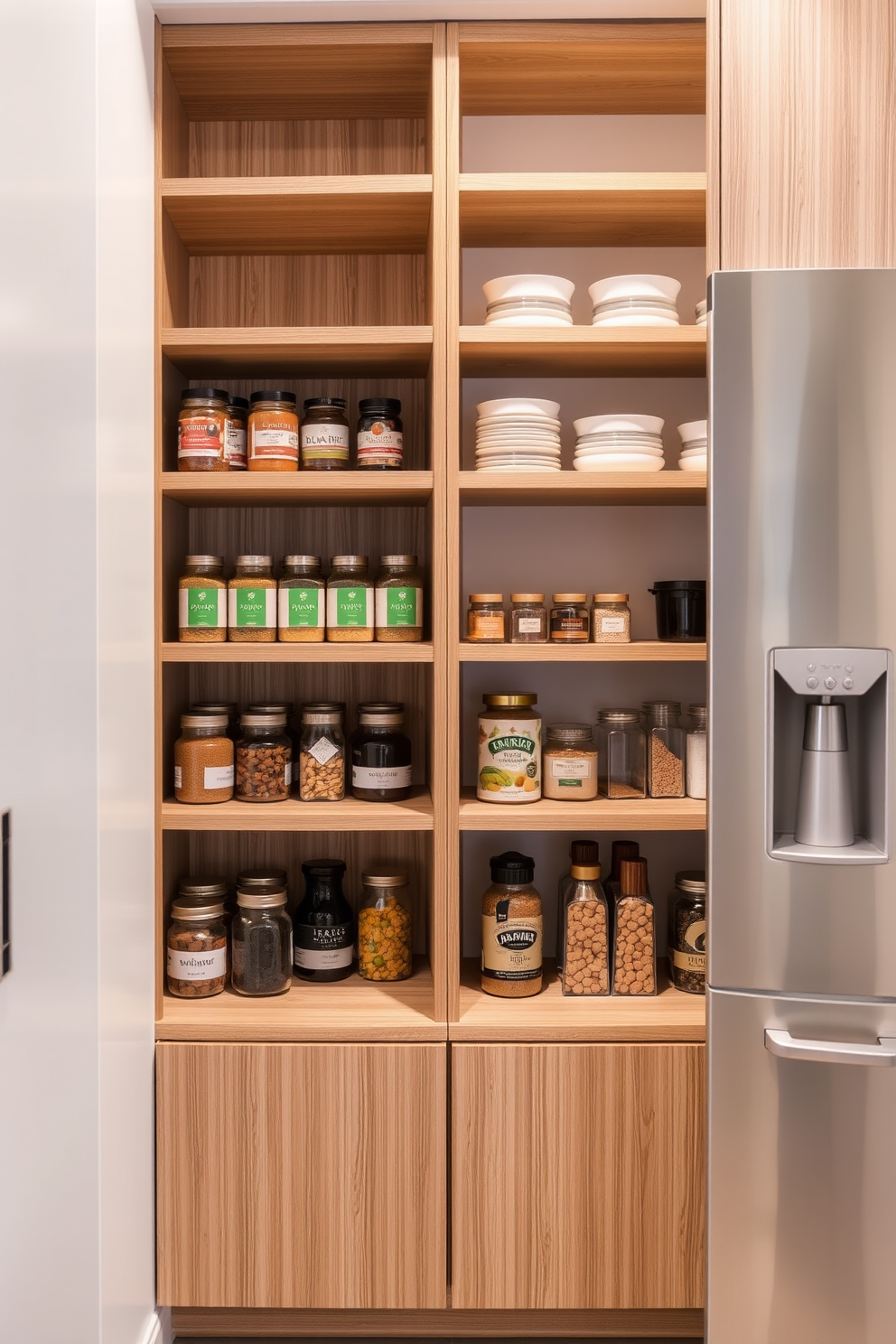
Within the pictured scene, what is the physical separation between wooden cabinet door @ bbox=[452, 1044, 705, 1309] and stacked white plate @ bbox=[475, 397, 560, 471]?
1007 mm

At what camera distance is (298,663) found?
2027 millimetres

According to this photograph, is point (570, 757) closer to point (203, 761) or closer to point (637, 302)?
point (203, 761)

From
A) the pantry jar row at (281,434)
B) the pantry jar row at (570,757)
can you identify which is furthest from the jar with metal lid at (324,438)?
the pantry jar row at (570,757)

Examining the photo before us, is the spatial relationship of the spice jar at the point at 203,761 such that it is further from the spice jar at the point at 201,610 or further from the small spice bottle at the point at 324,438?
the small spice bottle at the point at 324,438

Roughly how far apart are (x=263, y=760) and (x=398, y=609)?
1.23 feet

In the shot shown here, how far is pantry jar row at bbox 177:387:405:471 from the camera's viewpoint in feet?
5.64

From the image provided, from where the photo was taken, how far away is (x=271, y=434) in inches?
67.9

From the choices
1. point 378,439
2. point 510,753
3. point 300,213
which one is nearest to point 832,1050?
point 510,753

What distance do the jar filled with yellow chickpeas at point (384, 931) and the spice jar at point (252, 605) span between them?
0.51m

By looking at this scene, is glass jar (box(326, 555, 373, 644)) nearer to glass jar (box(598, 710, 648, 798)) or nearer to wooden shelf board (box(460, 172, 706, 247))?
glass jar (box(598, 710, 648, 798))

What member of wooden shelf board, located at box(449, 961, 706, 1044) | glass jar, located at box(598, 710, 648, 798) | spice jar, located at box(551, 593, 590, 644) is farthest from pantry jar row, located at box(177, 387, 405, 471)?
wooden shelf board, located at box(449, 961, 706, 1044)

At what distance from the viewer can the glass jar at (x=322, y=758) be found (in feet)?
5.88

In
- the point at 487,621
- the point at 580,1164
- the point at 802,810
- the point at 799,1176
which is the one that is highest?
the point at 487,621

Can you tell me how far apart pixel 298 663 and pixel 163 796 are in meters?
0.41
